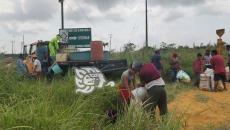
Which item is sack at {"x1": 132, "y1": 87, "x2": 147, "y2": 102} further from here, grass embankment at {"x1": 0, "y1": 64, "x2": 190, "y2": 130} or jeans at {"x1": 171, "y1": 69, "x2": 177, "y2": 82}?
jeans at {"x1": 171, "y1": 69, "x2": 177, "y2": 82}

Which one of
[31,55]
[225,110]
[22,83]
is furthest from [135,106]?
[31,55]

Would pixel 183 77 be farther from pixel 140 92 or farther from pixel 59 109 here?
pixel 59 109

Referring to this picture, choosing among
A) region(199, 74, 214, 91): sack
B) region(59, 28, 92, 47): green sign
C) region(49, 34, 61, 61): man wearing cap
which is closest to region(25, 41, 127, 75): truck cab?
region(49, 34, 61, 61): man wearing cap

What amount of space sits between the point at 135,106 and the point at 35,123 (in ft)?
7.06

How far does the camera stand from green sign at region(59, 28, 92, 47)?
27.2 meters

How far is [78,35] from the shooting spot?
2759 cm

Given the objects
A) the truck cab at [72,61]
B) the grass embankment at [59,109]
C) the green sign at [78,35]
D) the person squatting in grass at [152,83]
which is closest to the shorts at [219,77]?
the truck cab at [72,61]

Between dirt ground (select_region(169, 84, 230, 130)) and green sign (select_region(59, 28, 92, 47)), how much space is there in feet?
30.0

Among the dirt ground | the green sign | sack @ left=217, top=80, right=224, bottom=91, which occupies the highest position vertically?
the green sign

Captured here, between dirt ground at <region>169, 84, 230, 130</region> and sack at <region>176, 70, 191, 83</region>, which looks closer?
dirt ground at <region>169, 84, 230, 130</region>

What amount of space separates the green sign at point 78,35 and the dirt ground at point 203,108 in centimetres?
914

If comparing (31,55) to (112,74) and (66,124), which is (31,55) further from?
(66,124)

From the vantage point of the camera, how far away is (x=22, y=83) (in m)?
10.4

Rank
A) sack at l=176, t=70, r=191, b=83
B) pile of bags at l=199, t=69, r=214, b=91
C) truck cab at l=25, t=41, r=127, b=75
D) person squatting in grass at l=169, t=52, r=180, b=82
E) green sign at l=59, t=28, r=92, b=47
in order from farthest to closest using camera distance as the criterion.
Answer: green sign at l=59, t=28, r=92, b=47 < person squatting in grass at l=169, t=52, r=180, b=82 < sack at l=176, t=70, r=191, b=83 < truck cab at l=25, t=41, r=127, b=75 < pile of bags at l=199, t=69, r=214, b=91
